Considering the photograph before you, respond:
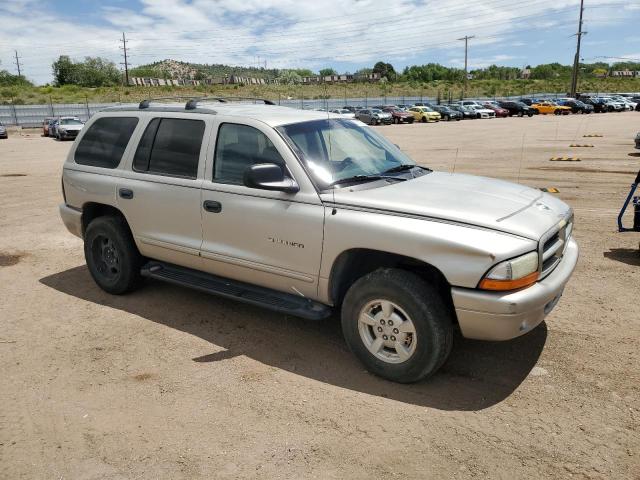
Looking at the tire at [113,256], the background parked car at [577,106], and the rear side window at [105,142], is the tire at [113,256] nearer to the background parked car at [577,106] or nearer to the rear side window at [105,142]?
the rear side window at [105,142]

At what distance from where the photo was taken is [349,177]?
4.12 meters

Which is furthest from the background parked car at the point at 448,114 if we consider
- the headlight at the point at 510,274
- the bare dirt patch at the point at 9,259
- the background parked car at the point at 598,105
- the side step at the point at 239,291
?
the headlight at the point at 510,274

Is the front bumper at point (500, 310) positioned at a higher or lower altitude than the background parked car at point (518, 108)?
lower

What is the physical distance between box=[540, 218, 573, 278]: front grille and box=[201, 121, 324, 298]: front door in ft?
4.90

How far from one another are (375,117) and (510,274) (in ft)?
132

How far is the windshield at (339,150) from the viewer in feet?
13.5

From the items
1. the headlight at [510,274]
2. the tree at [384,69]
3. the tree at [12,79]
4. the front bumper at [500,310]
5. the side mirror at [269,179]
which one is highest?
the tree at [384,69]

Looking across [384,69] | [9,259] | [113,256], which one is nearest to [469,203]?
[113,256]

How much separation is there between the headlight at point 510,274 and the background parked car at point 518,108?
172 feet

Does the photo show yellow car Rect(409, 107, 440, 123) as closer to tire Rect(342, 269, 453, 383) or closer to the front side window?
the front side window

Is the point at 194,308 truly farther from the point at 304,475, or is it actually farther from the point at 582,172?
the point at 582,172

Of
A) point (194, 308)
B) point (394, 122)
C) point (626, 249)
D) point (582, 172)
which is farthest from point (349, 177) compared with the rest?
point (394, 122)

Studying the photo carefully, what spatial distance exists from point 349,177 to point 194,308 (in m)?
2.12

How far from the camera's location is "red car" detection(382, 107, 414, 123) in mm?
45219
